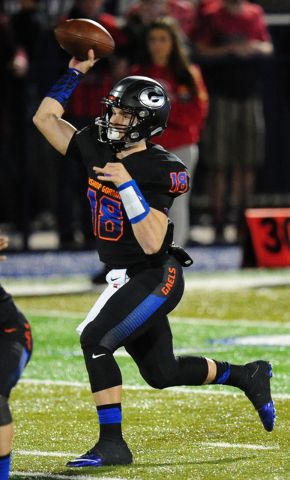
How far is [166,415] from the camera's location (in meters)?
5.31

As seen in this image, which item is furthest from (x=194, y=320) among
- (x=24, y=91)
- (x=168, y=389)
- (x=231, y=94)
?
(x=231, y=94)

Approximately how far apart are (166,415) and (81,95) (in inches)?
269

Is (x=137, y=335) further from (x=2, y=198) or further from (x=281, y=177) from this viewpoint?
(x=281, y=177)

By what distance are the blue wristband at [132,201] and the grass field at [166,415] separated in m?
1.02

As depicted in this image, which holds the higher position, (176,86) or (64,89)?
(64,89)

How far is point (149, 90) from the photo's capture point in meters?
4.80

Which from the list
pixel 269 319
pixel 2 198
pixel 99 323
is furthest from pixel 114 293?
pixel 2 198

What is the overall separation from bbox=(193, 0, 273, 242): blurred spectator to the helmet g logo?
7.34 m

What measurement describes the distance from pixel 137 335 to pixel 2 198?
28.8 feet

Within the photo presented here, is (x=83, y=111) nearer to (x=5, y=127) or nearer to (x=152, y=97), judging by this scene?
(x=5, y=127)

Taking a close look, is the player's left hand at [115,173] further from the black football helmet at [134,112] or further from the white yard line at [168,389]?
the white yard line at [168,389]

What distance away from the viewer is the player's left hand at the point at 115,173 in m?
4.45

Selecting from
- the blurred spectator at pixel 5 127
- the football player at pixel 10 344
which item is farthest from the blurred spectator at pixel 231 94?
the football player at pixel 10 344

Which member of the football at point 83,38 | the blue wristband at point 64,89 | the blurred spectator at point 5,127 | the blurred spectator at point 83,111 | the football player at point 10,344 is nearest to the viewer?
the football player at point 10,344
